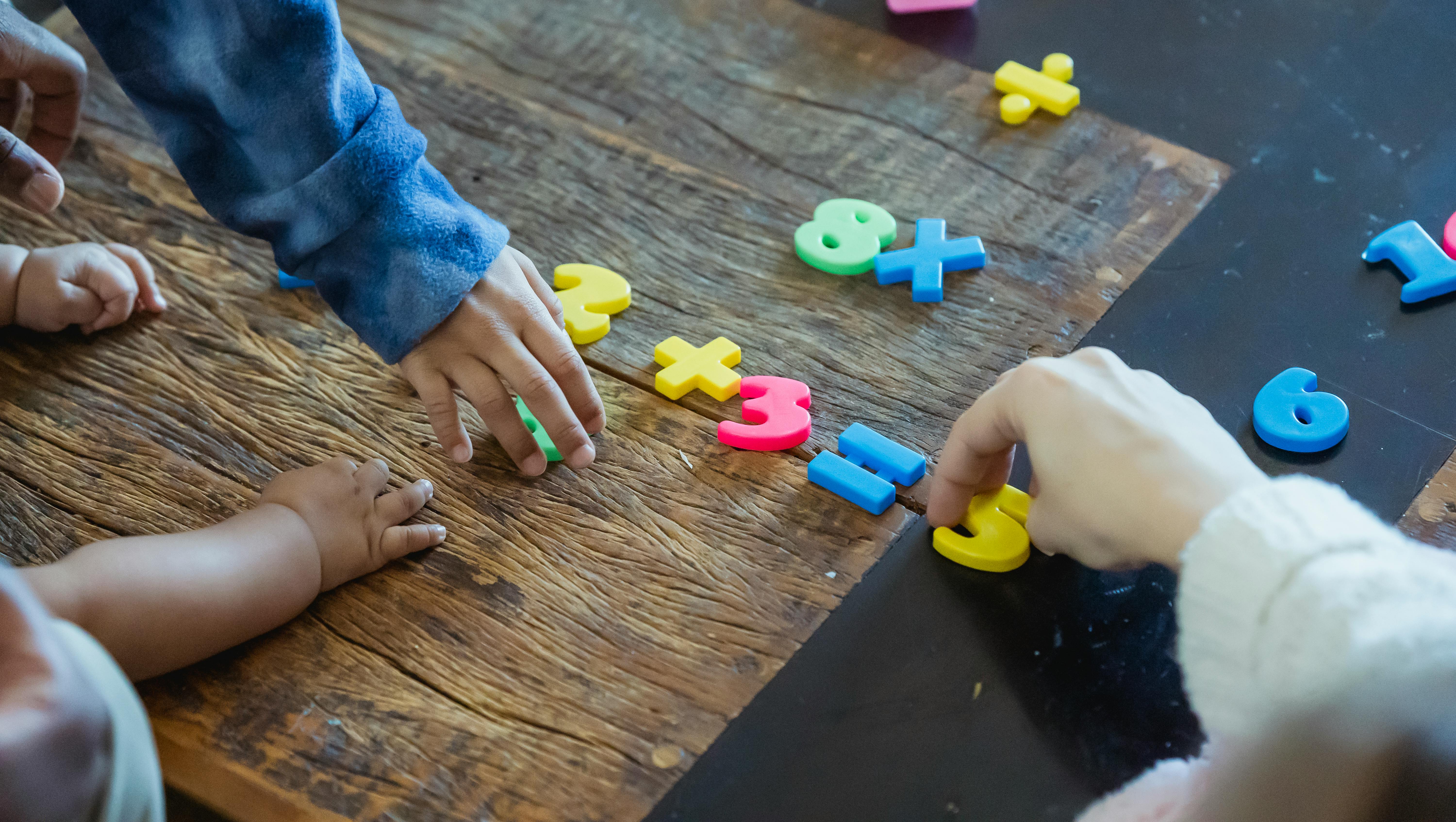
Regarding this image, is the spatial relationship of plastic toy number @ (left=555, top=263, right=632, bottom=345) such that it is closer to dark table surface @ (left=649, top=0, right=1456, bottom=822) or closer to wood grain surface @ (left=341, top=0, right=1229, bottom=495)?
wood grain surface @ (left=341, top=0, right=1229, bottom=495)

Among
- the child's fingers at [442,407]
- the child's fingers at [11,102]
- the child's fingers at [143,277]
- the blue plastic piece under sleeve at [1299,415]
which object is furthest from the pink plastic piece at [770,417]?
the child's fingers at [11,102]

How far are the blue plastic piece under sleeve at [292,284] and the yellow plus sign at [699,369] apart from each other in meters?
0.38

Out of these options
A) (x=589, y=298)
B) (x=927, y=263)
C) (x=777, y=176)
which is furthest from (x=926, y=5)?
(x=589, y=298)

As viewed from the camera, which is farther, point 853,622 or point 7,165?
point 7,165

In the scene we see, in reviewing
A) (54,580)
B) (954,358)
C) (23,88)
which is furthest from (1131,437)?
(23,88)

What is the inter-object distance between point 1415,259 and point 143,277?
1261 millimetres

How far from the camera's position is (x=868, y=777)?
754 millimetres

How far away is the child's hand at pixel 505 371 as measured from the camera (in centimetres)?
91

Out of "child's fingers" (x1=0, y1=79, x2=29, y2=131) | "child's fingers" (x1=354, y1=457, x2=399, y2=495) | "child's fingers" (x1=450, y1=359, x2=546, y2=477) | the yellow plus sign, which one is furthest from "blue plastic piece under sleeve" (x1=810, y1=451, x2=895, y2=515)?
"child's fingers" (x1=0, y1=79, x2=29, y2=131)

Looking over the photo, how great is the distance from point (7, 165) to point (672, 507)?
0.67 metres

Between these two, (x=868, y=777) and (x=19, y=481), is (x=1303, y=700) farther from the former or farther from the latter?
(x=19, y=481)

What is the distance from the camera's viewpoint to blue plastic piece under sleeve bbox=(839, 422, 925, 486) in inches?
37.2

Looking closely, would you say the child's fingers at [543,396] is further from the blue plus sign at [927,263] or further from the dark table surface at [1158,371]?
the blue plus sign at [927,263]

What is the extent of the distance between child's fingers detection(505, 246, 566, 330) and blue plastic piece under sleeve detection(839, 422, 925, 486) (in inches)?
10.6
